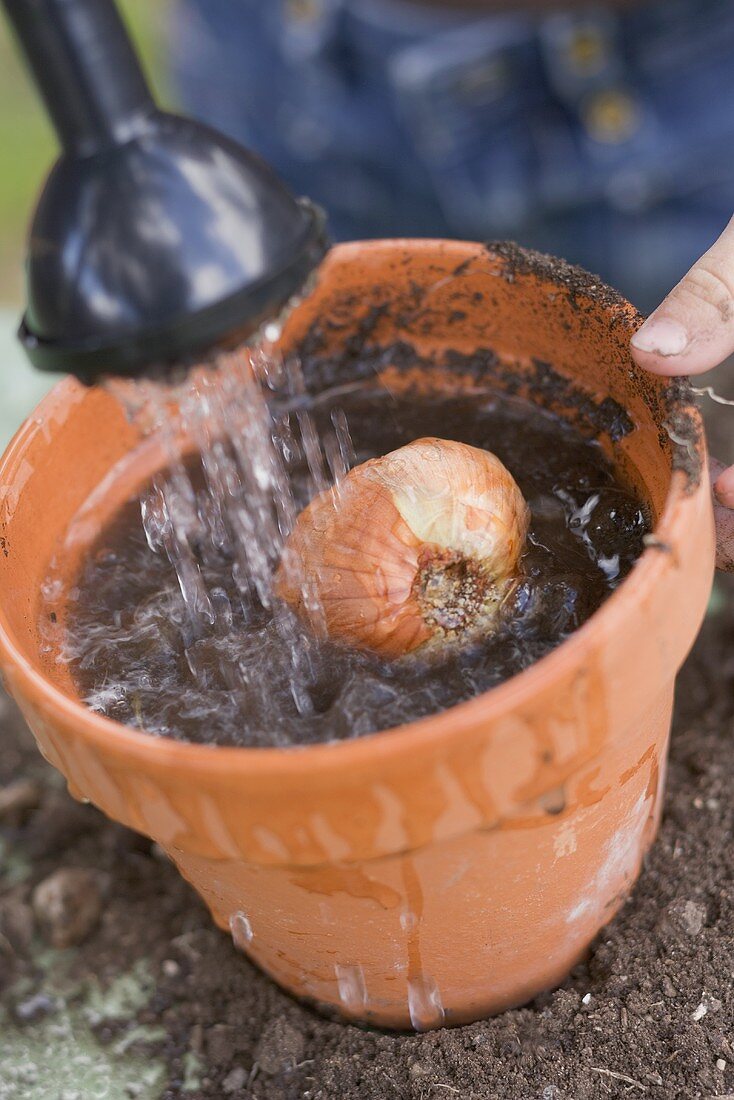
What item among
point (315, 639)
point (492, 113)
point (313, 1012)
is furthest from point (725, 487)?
point (492, 113)

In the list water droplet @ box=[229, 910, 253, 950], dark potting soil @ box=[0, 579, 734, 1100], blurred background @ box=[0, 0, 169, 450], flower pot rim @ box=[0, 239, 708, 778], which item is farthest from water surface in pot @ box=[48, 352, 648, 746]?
blurred background @ box=[0, 0, 169, 450]

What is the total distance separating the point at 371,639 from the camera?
3.52ft

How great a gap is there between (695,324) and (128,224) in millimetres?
586

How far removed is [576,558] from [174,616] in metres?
0.46

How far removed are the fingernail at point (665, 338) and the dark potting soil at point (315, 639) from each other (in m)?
0.20

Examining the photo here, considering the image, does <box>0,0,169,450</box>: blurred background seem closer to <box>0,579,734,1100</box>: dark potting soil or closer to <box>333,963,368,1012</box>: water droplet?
<box>0,579,734,1100</box>: dark potting soil

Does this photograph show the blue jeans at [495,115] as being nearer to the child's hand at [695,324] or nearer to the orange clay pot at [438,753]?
the orange clay pot at [438,753]

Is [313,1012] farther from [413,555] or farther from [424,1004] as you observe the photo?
[413,555]

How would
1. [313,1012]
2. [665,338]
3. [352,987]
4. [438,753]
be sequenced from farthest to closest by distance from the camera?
[313,1012], [352,987], [665,338], [438,753]

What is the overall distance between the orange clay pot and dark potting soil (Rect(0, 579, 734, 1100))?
5 centimetres

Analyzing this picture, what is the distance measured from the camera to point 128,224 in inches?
27.5

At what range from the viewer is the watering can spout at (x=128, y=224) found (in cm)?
69

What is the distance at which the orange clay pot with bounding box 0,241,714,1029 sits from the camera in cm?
83

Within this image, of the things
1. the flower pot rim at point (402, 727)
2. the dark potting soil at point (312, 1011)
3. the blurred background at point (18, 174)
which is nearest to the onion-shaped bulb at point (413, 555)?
the flower pot rim at point (402, 727)
